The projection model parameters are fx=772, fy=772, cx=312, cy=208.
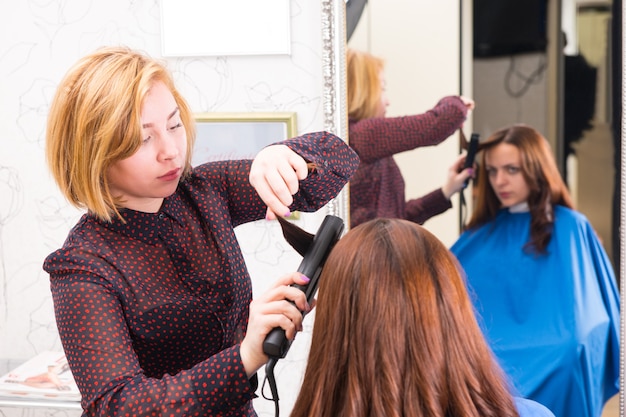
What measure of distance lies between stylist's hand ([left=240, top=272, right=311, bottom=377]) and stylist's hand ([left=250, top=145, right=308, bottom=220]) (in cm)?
12

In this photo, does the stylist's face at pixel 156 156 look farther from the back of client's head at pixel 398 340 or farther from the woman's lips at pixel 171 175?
the back of client's head at pixel 398 340

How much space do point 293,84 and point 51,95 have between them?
2.19ft

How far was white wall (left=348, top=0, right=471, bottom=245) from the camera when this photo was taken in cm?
170

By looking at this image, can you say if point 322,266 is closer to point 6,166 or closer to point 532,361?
point 532,361

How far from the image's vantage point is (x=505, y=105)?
1.67 metres

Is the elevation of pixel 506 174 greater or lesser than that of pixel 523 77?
lesser

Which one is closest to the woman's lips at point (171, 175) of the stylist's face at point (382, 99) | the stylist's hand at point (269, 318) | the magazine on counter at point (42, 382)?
the stylist's hand at point (269, 318)

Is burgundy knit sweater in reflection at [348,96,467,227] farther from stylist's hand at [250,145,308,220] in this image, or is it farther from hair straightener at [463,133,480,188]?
stylist's hand at [250,145,308,220]

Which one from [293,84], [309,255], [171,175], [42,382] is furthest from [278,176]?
[42,382]

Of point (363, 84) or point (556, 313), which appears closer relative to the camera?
point (556, 313)

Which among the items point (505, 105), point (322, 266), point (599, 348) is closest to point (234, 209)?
point (322, 266)

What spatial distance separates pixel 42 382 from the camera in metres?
1.91

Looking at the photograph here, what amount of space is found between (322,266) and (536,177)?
0.79 m

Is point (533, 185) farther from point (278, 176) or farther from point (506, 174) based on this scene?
point (278, 176)
